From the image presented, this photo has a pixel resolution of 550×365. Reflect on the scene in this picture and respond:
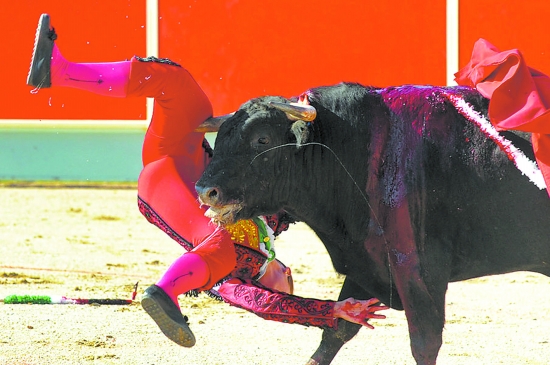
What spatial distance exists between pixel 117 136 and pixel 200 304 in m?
4.13

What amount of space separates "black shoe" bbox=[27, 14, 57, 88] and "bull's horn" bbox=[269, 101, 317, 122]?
28.0 inches

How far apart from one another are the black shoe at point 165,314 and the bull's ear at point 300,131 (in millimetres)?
611

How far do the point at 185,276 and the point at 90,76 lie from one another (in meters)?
0.69

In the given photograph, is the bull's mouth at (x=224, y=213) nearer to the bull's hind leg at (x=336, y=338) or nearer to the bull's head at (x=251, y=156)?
the bull's head at (x=251, y=156)

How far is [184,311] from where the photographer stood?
4.52 metres

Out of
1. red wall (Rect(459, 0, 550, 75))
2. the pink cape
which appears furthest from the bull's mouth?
red wall (Rect(459, 0, 550, 75))

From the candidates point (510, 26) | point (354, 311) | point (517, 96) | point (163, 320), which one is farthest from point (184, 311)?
point (510, 26)

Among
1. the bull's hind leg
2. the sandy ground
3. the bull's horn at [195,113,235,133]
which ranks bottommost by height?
the sandy ground

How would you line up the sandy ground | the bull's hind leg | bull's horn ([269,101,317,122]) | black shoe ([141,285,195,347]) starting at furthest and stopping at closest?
the sandy ground
the bull's hind leg
bull's horn ([269,101,317,122])
black shoe ([141,285,195,347])

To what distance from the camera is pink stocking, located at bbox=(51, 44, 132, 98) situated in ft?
9.97

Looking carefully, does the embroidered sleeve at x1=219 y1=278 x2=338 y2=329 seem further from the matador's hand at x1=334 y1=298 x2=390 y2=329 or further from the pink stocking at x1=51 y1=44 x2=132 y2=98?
the pink stocking at x1=51 y1=44 x2=132 y2=98

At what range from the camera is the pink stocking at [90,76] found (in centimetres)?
304

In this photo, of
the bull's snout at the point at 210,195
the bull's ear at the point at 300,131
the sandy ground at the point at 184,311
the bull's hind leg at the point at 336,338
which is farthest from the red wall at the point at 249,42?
the bull's snout at the point at 210,195

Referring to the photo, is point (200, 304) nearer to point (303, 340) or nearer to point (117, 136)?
point (303, 340)
